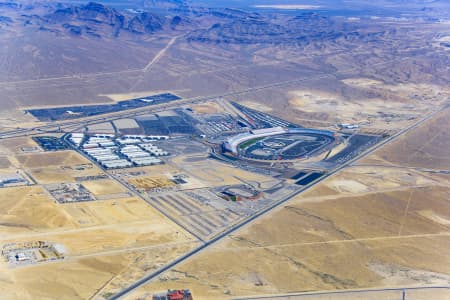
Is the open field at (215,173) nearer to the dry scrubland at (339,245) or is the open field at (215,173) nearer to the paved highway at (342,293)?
the dry scrubland at (339,245)

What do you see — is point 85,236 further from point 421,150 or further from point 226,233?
point 421,150

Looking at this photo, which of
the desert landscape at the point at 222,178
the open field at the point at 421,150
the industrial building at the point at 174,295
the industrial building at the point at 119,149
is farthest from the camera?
the open field at the point at 421,150

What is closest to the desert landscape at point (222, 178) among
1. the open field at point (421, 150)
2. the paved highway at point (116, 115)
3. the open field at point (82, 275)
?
the open field at point (82, 275)

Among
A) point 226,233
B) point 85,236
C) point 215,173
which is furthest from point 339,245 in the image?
point 85,236

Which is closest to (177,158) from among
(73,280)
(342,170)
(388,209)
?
(342,170)

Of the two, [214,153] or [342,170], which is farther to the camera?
[214,153]

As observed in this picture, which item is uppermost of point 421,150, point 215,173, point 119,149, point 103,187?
point 421,150

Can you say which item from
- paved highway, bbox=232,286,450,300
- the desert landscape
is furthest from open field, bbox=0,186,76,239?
paved highway, bbox=232,286,450,300

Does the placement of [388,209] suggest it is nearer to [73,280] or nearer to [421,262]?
[421,262]
